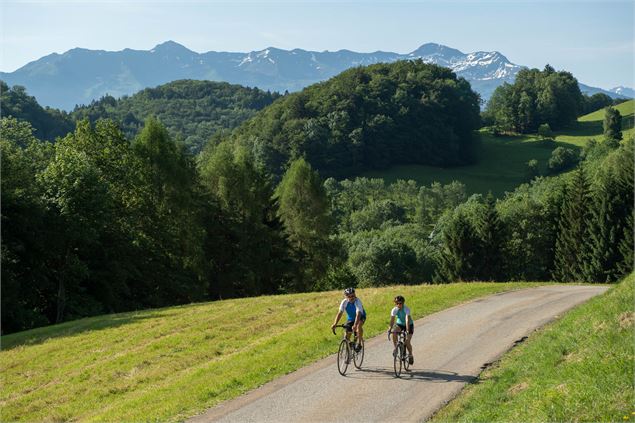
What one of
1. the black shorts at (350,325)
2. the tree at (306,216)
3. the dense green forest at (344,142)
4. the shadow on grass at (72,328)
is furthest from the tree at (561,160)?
the black shorts at (350,325)

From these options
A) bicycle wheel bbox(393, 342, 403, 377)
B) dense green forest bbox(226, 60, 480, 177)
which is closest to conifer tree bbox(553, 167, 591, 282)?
bicycle wheel bbox(393, 342, 403, 377)

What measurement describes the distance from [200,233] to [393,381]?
39.3 metres

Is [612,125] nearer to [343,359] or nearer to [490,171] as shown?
[490,171]

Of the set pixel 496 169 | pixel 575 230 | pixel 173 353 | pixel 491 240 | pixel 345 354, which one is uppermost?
pixel 496 169

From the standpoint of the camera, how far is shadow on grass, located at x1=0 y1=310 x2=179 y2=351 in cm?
3678

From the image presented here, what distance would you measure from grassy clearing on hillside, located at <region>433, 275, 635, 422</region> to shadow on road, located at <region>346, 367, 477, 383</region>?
2.78 ft

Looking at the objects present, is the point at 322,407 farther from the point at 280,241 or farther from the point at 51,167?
the point at 280,241

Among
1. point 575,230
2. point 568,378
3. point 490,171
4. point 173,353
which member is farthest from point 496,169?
point 568,378

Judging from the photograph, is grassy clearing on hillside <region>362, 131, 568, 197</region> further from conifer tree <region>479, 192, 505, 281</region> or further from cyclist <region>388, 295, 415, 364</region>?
cyclist <region>388, 295, 415, 364</region>

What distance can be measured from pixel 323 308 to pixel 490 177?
14467 cm

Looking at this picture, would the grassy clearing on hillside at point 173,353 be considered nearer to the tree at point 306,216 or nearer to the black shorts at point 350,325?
the black shorts at point 350,325

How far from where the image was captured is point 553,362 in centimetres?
1797

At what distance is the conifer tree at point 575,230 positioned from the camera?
75.2 meters

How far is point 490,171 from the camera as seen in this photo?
177m
